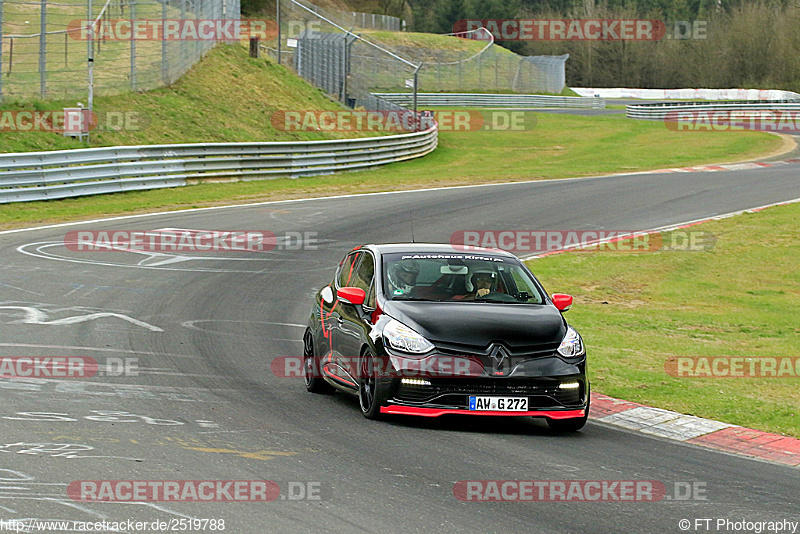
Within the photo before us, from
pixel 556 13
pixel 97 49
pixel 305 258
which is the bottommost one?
pixel 305 258

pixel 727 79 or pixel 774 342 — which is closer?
pixel 774 342

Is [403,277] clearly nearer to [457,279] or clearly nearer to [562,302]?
[457,279]

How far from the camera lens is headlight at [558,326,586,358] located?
866 centimetres

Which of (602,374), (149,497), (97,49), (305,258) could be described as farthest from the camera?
(97,49)

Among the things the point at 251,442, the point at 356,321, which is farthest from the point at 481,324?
the point at 251,442

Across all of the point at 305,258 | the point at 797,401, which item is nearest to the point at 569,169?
the point at 305,258

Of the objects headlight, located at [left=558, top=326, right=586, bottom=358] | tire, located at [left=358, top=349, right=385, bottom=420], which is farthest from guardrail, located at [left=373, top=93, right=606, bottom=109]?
headlight, located at [left=558, top=326, right=586, bottom=358]

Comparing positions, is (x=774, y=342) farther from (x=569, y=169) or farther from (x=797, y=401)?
(x=569, y=169)

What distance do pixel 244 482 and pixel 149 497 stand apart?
65 cm

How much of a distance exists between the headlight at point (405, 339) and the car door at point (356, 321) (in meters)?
0.40

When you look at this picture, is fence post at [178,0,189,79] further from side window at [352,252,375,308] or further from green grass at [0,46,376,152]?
side window at [352,252,375,308]

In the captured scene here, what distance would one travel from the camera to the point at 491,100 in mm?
74062

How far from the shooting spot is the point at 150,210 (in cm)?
2458

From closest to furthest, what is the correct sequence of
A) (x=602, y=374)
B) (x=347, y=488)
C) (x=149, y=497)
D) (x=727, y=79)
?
1. (x=149, y=497)
2. (x=347, y=488)
3. (x=602, y=374)
4. (x=727, y=79)
